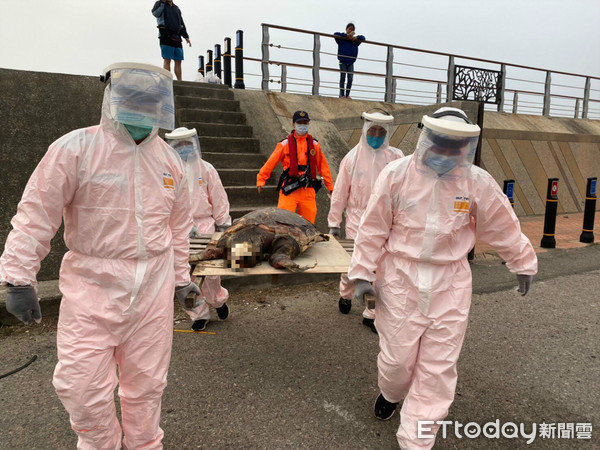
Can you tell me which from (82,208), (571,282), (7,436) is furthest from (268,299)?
(571,282)

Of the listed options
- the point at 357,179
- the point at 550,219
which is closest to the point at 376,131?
the point at 357,179

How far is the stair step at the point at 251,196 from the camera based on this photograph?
619 centimetres

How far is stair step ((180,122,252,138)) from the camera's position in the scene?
7125 millimetres

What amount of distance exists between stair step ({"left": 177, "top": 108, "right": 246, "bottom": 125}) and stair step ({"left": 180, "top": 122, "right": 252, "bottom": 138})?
0.20 m

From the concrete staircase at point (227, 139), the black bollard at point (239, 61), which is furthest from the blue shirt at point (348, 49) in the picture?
the concrete staircase at point (227, 139)

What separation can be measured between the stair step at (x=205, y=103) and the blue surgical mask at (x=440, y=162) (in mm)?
6178

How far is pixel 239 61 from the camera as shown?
944 cm

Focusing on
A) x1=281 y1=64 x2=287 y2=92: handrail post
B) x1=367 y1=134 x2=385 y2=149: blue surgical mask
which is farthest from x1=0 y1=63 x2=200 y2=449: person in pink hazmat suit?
x1=281 y1=64 x2=287 y2=92: handrail post

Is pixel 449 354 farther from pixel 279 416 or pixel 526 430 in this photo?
pixel 279 416

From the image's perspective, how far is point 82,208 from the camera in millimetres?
1912

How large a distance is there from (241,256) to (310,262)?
0.52 meters

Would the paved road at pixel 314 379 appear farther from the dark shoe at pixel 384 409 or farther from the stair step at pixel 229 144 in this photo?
the stair step at pixel 229 144

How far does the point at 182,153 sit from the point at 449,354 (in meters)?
3.06

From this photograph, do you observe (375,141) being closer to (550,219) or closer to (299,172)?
(299,172)
